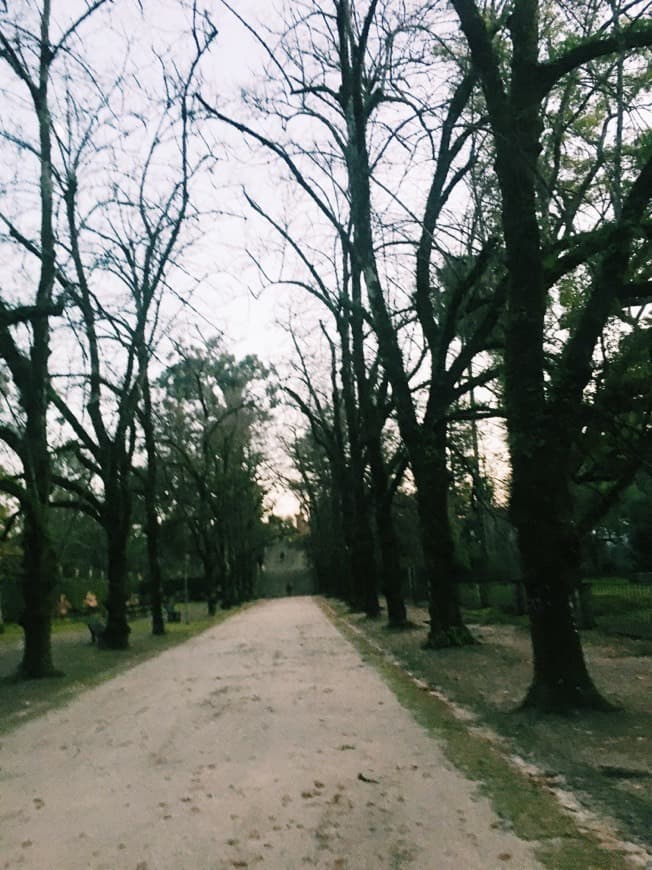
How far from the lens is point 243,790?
23.5 ft

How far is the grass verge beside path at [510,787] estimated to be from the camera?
17.4ft

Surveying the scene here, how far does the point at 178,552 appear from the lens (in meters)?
77.1

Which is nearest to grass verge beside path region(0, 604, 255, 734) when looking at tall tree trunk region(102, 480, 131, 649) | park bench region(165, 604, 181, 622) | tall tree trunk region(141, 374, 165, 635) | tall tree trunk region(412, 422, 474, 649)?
tall tree trunk region(102, 480, 131, 649)

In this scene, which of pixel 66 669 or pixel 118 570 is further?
pixel 118 570

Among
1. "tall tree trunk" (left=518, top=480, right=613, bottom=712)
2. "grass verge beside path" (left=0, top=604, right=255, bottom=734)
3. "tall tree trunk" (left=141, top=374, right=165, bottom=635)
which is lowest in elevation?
"grass verge beside path" (left=0, top=604, right=255, bottom=734)

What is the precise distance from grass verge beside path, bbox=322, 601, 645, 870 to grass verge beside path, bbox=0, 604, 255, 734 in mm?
5478

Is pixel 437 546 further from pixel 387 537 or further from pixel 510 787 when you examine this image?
pixel 510 787

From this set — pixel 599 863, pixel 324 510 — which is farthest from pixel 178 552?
pixel 599 863

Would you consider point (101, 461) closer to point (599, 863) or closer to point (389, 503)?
point (389, 503)

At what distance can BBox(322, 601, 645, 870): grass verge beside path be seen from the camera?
17.4ft

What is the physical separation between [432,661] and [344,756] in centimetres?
917

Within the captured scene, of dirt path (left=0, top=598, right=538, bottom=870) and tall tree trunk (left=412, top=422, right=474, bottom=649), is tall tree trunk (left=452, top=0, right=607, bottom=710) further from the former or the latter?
tall tree trunk (left=412, top=422, right=474, bottom=649)

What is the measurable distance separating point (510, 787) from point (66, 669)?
16187mm

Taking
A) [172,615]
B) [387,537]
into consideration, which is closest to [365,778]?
[387,537]
